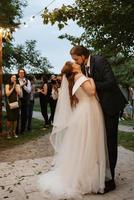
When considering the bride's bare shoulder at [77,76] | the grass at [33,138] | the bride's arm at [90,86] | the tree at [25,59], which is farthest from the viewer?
the tree at [25,59]

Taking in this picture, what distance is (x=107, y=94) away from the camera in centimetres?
532

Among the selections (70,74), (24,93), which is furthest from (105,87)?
(24,93)

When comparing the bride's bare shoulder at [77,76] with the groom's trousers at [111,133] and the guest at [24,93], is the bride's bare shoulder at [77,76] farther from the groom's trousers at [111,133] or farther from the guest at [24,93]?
the guest at [24,93]

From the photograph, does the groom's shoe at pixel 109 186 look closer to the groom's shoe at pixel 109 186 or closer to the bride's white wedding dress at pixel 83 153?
the groom's shoe at pixel 109 186

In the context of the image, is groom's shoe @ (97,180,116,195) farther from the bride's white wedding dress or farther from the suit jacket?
the suit jacket

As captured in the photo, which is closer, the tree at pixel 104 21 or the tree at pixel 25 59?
the tree at pixel 104 21

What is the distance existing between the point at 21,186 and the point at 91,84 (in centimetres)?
194

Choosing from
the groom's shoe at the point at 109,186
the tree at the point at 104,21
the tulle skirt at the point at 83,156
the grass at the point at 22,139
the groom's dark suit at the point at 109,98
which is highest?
the tree at the point at 104,21

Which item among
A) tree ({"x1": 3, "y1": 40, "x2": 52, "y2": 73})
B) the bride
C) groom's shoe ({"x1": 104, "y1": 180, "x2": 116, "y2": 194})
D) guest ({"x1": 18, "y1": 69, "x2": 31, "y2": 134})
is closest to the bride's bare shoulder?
the bride

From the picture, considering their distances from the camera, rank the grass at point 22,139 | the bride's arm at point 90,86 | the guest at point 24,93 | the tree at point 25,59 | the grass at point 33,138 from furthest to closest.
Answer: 1. the tree at point 25,59
2. the guest at point 24,93
3. the grass at point 22,139
4. the grass at point 33,138
5. the bride's arm at point 90,86

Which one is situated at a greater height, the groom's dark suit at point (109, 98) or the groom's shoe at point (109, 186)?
the groom's dark suit at point (109, 98)

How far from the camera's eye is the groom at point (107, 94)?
17.4ft

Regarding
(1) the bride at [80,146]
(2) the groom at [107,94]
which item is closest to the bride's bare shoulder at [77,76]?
(1) the bride at [80,146]

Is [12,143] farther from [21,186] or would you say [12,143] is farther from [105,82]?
[105,82]
